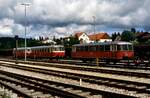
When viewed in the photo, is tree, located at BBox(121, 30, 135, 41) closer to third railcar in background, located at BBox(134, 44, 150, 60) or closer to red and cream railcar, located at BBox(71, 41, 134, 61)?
third railcar in background, located at BBox(134, 44, 150, 60)

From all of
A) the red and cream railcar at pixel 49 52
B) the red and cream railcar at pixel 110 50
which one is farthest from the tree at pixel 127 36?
the red and cream railcar at pixel 110 50

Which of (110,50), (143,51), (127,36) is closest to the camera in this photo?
(110,50)

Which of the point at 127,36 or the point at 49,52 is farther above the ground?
the point at 127,36

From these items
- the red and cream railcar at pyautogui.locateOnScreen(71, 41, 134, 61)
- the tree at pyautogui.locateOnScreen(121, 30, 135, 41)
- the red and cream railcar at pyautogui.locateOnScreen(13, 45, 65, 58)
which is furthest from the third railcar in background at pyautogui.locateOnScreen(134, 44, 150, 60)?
the tree at pyautogui.locateOnScreen(121, 30, 135, 41)

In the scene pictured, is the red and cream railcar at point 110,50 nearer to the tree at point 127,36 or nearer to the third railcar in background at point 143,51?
the third railcar in background at point 143,51

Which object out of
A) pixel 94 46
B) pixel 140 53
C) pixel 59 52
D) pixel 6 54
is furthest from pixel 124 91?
pixel 6 54

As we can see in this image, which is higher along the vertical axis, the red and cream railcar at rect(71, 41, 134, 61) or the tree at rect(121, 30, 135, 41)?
the tree at rect(121, 30, 135, 41)

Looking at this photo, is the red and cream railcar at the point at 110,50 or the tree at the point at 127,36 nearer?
the red and cream railcar at the point at 110,50

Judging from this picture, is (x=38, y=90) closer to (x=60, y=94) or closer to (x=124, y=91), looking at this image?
(x=60, y=94)

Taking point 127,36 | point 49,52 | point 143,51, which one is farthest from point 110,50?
point 127,36

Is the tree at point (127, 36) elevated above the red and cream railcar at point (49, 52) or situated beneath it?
elevated above

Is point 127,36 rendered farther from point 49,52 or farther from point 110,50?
point 110,50

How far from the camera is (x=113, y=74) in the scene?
24.8 meters

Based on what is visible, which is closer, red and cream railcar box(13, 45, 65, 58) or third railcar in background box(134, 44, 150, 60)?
third railcar in background box(134, 44, 150, 60)
